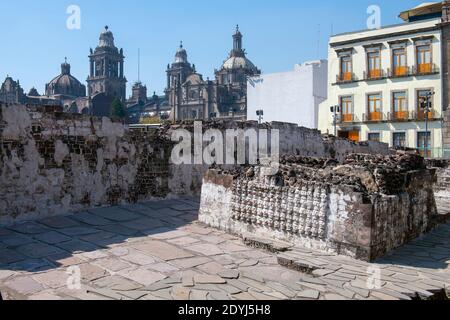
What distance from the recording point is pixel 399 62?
27.2 meters

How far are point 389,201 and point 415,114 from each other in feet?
74.1

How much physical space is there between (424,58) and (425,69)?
2.31ft

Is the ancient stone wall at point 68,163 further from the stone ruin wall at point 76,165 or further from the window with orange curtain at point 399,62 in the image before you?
the window with orange curtain at point 399,62

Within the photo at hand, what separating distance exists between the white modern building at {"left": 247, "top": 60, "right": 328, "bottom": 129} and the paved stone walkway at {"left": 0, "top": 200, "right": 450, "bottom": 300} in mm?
28527

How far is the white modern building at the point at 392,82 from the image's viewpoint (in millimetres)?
26031

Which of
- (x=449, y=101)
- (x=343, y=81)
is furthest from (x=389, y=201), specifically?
(x=343, y=81)

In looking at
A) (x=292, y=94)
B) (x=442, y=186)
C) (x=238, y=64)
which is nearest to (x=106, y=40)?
(x=238, y=64)

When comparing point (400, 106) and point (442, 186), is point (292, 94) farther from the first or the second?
point (442, 186)

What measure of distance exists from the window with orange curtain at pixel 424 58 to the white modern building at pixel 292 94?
32.1ft

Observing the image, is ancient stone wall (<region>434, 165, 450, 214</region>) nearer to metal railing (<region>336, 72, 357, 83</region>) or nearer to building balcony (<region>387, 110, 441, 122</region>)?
building balcony (<region>387, 110, 441, 122</region>)

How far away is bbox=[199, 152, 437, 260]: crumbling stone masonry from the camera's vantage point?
6.16 m

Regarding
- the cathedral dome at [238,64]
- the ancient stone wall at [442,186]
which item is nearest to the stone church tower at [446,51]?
the ancient stone wall at [442,186]

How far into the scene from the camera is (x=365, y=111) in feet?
94.0
